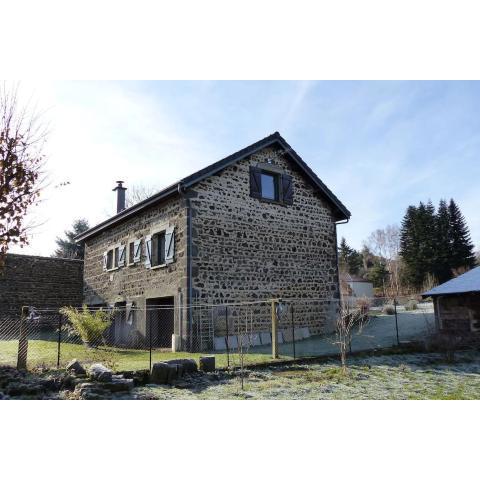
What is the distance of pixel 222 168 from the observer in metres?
13.8

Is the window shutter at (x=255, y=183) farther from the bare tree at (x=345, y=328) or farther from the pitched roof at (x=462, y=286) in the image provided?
the pitched roof at (x=462, y=286)

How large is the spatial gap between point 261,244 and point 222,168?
291 centimetres

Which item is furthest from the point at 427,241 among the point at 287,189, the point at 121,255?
the point at 121,255

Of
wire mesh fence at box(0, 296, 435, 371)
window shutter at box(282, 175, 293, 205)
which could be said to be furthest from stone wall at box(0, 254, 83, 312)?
window shutter at box(282, 175, 293, 205)

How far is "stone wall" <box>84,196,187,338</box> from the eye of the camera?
42.7 ft

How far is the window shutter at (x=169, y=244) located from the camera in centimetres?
1342

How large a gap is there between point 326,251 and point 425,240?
90.1 ft

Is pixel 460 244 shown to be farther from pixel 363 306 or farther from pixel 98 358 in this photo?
pixel 98 358

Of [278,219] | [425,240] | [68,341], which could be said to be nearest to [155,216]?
[278,219]

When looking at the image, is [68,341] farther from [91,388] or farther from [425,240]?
[425,240]

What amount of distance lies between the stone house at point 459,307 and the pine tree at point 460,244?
90.0 feet

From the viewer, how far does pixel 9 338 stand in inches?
682

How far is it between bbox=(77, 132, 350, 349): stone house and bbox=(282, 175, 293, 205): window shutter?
1.5 inches

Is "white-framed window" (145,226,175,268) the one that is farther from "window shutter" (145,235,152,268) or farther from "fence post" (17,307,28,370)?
"fence post" (17,307,28,370)
